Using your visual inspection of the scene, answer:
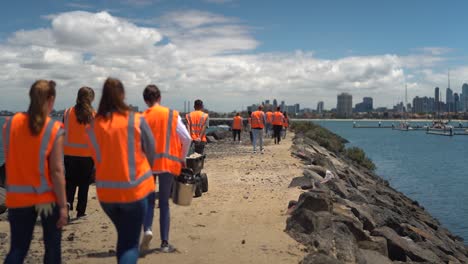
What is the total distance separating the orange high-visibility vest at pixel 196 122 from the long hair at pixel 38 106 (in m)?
6.82

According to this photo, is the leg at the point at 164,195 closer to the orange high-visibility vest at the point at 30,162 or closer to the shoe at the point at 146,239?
the shoe at the point at 146,239

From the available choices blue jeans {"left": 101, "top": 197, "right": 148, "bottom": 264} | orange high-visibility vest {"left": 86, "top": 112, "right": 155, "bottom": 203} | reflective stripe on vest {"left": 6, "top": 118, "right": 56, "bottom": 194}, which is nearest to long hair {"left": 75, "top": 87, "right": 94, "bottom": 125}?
orange high-visibility vest {"left": 86, "top": 112, "right": 155, "bottom": 203}

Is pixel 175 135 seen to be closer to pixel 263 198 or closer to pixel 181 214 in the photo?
pixel 181 214

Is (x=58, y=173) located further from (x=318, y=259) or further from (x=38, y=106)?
(x=318, y=259)

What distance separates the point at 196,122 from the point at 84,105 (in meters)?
3.92

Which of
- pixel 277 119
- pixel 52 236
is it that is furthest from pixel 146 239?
pixel 277 119

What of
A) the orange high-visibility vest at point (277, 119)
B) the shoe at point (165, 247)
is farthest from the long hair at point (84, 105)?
the orange high-visibility vest at point (277, 119)

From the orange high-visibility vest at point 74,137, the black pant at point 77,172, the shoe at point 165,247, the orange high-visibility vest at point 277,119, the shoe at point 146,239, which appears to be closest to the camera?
the shoe at point 146,239

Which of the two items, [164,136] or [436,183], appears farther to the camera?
[436,183]

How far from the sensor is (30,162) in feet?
15.0

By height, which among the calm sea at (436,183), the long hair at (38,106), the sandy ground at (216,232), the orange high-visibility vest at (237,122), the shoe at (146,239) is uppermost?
the long hair at (38,106)

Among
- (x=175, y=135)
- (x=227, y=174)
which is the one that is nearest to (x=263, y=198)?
(x=227, y=174)

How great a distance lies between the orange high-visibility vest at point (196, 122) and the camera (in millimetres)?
11414

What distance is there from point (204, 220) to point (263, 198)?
92.9 inches
